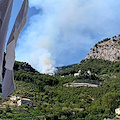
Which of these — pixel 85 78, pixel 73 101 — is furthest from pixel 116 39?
pixel 73 101

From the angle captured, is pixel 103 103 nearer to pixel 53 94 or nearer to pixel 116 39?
pixel 53 94

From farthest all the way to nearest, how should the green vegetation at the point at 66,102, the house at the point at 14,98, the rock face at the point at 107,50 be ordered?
the rock face at the point at 107,50 → the house at the point at 14,98 → the green vegetation at the point at 66,102

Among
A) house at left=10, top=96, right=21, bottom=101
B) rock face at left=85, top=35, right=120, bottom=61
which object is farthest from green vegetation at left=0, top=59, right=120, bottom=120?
rock face at left=85, top=35, right=120, bottom=61

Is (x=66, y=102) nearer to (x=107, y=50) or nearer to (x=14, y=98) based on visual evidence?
(x=14, y=98)

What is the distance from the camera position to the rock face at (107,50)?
79512 millimetres

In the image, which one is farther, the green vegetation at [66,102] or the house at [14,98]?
the house at [14,98]

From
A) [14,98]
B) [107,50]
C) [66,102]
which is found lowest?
[66,102]

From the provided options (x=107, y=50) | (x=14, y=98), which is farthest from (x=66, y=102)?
(x=107, y=50)

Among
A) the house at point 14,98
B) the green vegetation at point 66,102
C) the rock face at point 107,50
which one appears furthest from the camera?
the rock face at point 107,50

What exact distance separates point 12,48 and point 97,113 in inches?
1185

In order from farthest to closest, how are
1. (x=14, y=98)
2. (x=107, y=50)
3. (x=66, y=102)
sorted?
(x=107, y=50) → (x=66, y=102) → (x=14, y=98)

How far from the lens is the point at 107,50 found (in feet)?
278

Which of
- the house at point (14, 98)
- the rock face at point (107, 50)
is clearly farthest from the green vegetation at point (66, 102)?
the rock face at point (107, 50)

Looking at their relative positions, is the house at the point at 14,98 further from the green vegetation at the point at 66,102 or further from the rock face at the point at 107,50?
the rock face at the point at 107,50
